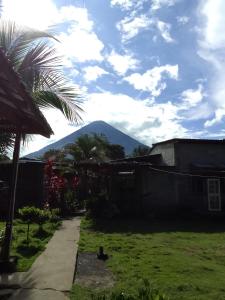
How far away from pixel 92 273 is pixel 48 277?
1.11 m

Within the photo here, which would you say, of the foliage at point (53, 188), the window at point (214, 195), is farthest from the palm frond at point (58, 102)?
the window at point (214, 195)

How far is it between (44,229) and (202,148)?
11.6 m

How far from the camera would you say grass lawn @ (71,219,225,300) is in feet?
25.7

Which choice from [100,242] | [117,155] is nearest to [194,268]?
[100,242]

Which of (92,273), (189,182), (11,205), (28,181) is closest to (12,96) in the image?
(11,205)

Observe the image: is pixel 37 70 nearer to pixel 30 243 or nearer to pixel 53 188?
pixel 30 243

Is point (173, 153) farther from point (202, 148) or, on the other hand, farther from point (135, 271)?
point (135, 271)

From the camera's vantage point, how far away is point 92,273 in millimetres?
9000

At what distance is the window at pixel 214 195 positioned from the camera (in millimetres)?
22344

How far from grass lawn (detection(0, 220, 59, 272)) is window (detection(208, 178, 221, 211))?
370 inches

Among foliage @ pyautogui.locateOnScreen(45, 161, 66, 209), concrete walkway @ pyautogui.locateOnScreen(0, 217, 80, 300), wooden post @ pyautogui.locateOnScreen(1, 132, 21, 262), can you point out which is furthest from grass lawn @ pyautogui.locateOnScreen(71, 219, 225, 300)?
foliage @ pyautogui.locateOnScreen(45, 161, 66, 209)

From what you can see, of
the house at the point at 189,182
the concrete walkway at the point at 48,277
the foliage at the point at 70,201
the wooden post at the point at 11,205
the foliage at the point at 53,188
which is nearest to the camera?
the concrete walkway at the point at 48,277

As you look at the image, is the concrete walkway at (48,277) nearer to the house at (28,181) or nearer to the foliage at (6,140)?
the foliage at (6,140)

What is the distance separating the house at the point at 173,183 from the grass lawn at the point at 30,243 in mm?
6029
